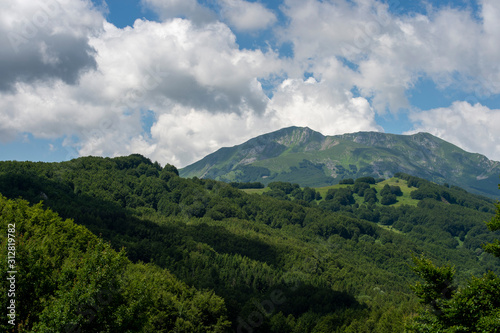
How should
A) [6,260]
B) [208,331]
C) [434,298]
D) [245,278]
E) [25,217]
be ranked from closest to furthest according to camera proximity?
[6,260] < [434,298] < [208,331] < [25,217] < [245,278]

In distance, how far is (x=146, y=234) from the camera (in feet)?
539

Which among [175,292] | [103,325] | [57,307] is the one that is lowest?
[175,292]

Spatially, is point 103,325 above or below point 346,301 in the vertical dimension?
above

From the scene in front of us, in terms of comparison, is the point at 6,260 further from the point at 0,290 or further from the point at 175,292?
the point at 175,292

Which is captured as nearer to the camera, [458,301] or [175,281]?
[458,301]

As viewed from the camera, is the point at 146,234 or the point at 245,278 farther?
the point at 146,234

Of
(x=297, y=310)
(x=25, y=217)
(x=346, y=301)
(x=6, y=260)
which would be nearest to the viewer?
(x=6, y=260)

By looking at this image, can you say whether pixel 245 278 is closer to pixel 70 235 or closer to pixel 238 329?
pixel 238 329

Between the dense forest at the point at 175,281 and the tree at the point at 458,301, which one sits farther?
the dense forest at the point at 175,281

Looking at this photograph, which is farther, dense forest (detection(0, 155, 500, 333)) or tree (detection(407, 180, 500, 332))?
dense forest (detection(0, 155, 500, 333))

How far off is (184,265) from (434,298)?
384 ft

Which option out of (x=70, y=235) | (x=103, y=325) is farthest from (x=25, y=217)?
(x=103, y=325)

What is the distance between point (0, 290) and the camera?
29.8 metres

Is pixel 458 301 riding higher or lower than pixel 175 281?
higher
